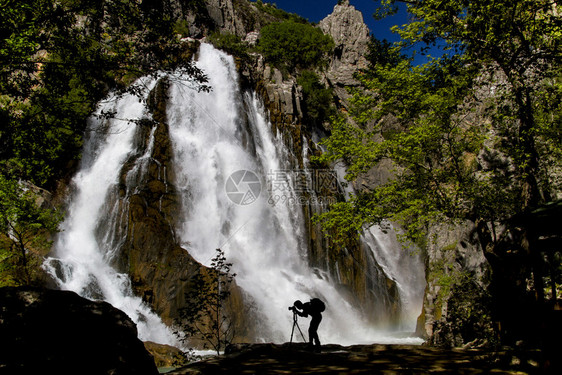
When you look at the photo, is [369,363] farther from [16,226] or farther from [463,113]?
[16,226]

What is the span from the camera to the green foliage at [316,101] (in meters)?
35.4

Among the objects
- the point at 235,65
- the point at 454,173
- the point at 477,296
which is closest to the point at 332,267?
the point at 477,296

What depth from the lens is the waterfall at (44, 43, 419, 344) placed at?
14.5 meters

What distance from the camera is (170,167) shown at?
1958 centimetres

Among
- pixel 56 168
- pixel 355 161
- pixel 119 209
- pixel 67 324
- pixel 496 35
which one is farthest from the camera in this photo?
pixel 56 168

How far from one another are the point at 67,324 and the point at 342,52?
4828 centimetres

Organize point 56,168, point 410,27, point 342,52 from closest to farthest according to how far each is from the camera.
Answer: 1. point 410,27
2. point 56,168
3. point 342,52

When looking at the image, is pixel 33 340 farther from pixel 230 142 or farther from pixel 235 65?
pixel 235 65

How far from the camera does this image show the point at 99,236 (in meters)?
16.5

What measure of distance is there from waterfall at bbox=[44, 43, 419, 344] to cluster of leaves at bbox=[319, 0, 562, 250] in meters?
7.85

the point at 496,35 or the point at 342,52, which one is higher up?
the point at 342,52

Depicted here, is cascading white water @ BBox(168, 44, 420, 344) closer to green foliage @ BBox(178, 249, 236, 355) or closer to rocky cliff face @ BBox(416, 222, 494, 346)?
green foliage @ BBox(178, 249, 236, 355)

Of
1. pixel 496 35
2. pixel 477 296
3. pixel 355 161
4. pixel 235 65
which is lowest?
pixel 477 296

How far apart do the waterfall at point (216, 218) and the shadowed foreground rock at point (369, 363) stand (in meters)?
9.05
